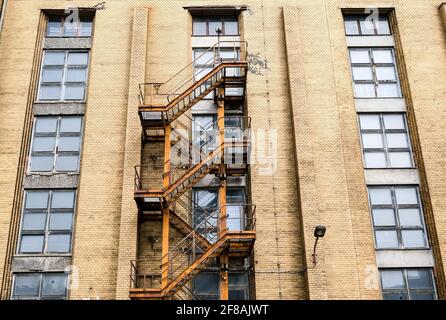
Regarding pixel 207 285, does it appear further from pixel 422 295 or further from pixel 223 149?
pixel 422 295

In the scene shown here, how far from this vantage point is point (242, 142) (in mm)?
19875

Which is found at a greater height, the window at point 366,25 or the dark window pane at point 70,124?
the window at point 366,25

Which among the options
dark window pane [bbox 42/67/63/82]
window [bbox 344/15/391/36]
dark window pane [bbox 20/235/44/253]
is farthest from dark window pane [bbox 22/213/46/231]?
window [bbox 344/15/391/36]

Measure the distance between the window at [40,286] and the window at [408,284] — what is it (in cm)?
1083

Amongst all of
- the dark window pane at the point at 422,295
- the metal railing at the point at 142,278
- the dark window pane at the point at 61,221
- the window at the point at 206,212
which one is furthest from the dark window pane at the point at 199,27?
the dark window pane at the point at 422,295

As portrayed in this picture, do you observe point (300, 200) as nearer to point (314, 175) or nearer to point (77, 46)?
point (314, 175)

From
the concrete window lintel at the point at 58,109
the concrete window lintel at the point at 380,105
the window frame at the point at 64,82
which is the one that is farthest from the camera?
→ the window frame at the point at 64,82

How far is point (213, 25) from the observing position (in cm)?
2434

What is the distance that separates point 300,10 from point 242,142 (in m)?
7.49

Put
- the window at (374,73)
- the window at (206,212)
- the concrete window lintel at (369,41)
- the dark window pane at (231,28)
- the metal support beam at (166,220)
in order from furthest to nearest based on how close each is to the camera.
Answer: the dark window pane at (231,28) < the concrete window lintel at (369,41) < the window at (374,73) < the window at (206,212) < the metal support beam at (166,220)

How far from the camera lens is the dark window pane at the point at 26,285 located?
1917 cm

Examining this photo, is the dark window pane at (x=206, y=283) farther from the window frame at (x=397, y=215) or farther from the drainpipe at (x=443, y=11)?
the drainpipe at (x=443, y=11)

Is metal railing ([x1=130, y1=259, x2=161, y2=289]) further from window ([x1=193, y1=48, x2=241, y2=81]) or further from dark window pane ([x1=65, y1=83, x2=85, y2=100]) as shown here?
window ([x1=193, y1=48, x2=241, y2=81])

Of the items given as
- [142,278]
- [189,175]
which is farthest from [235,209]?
[142,278]
